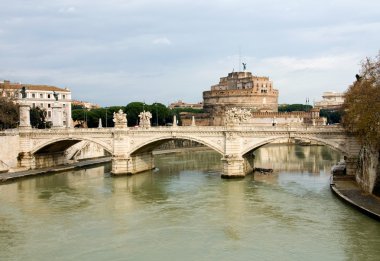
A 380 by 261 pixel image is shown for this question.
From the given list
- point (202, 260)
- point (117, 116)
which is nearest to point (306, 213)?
point (202, 260)

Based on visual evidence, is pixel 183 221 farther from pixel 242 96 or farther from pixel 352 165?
pixel 242 96

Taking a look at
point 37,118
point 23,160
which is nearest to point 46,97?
point 37,118

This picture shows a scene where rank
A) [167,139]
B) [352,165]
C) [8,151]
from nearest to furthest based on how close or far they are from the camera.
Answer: [352,165], [167,139], [8,151]

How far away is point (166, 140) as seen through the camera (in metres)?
35.4

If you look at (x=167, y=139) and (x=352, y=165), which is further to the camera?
(x=167, y=139)

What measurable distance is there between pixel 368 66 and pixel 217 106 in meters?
65.4

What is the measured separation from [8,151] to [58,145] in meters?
4.48

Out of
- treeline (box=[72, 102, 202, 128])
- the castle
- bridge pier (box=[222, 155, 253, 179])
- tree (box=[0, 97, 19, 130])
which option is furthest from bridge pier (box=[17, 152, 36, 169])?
the castle

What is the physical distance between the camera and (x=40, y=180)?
1297 inches

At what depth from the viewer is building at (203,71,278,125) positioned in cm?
8619

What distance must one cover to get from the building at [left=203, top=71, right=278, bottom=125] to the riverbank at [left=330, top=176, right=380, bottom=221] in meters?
55.1

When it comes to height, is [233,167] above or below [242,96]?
below

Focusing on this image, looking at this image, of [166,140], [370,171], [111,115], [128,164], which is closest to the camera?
[370,171]

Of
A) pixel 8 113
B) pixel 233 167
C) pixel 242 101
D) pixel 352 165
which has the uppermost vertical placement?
pixel 242 101
